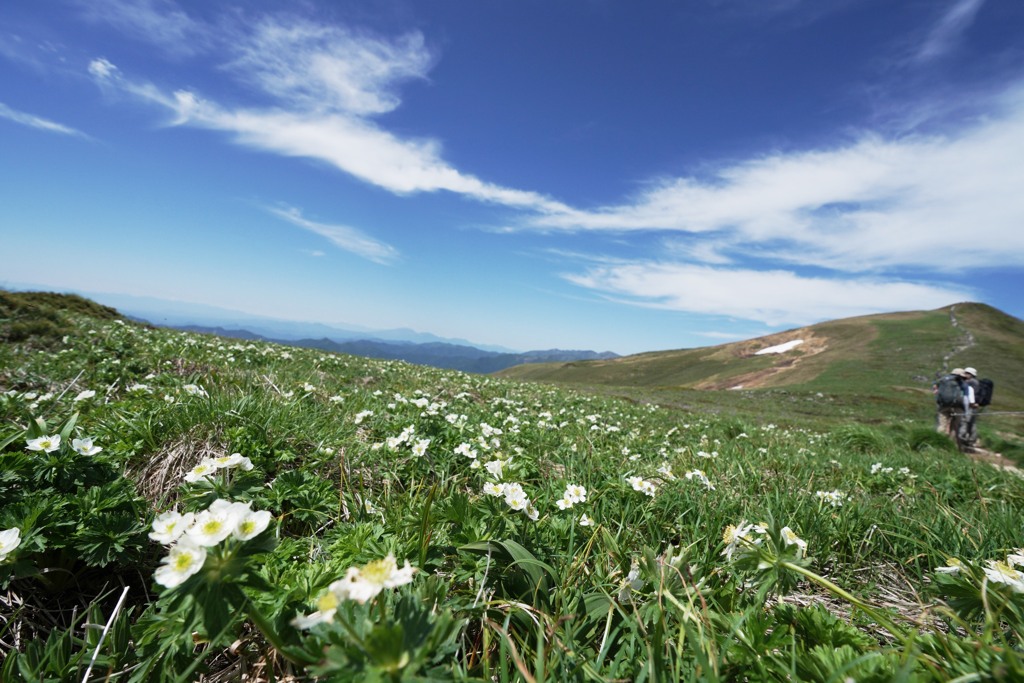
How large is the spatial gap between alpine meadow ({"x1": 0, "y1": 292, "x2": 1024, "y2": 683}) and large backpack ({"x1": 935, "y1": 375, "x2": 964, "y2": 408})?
43.8 ft

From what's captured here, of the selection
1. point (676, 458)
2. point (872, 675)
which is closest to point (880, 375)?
point (676, 458)

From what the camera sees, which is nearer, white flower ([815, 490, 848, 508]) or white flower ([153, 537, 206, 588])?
white flower ([153, 537, 206, 588])

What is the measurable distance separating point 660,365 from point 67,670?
140 meters

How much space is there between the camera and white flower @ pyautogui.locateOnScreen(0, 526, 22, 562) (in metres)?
1.83

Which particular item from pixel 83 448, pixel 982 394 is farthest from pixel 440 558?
A: pixel 982 394

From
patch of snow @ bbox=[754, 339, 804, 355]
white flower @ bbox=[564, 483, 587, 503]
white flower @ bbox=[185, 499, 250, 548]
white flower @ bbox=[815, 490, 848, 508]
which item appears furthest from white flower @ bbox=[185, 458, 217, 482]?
patch of snow @ bbox=[754, 339, 804, 355]

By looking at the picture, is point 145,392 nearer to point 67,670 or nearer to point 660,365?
point 67,670

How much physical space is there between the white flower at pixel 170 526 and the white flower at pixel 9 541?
69 centimetres

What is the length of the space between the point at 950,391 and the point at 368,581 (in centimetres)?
2197

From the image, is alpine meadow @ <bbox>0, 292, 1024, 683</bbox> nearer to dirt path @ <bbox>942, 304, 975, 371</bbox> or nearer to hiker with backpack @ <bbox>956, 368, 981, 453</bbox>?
Result: hiker with backpack @ <bbox>956, 368, 981, 453</bbox>

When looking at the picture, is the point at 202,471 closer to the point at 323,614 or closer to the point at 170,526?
the point at 170,526

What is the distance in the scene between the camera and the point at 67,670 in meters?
1.80

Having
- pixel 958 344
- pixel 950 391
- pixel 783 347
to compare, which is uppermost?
pixel 958 344

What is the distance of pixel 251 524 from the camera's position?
5.11 ft
